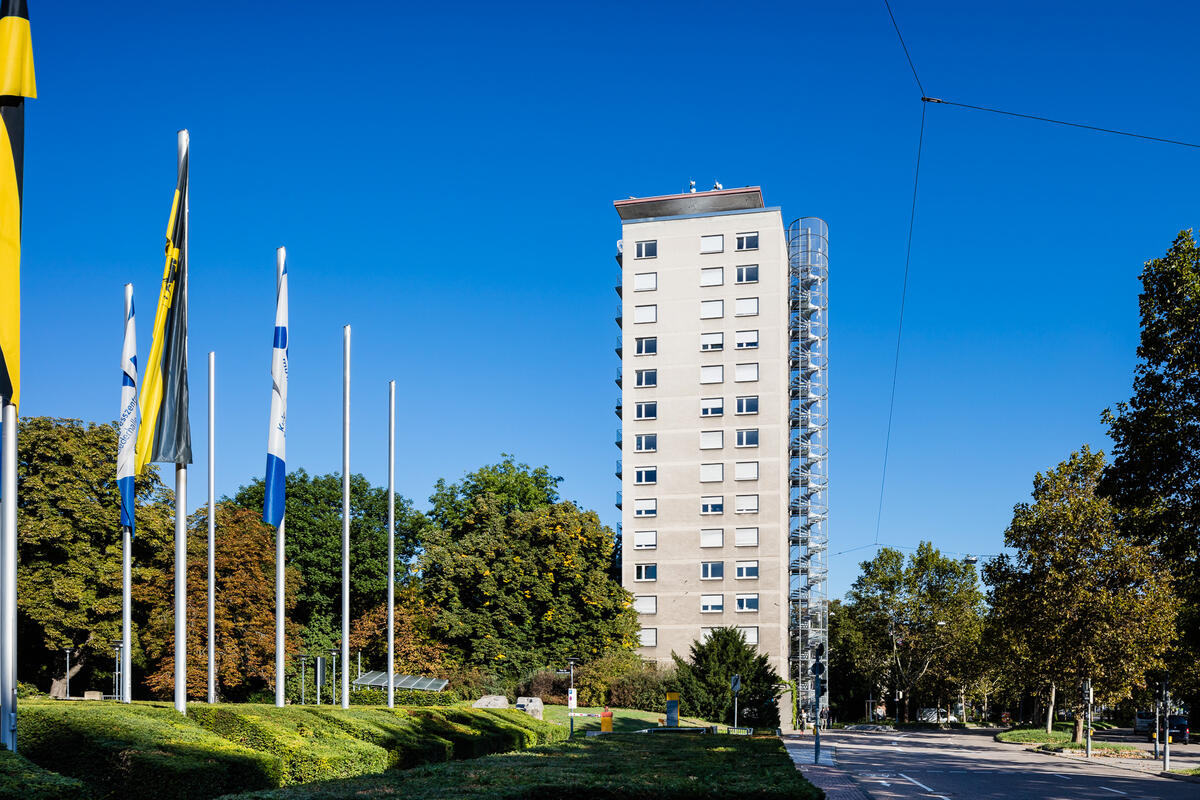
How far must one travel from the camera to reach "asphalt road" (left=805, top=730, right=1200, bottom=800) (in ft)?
85.1

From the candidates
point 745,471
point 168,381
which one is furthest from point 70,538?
point 745,471

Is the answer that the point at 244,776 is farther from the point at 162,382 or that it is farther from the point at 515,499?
the point at 515,499

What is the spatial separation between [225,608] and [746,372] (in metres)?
37.0

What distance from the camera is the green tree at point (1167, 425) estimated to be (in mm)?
24453

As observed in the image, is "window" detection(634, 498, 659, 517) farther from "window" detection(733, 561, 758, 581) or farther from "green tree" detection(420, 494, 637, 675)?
"green tree" detection(420, 494, 637, 675)

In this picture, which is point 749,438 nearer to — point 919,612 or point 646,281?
point 646,281

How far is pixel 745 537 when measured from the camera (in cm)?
7106

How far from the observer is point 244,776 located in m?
14.9

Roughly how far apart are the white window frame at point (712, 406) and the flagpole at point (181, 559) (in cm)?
5476

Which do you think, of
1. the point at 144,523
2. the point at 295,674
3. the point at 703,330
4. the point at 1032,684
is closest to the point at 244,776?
the point at 144,523

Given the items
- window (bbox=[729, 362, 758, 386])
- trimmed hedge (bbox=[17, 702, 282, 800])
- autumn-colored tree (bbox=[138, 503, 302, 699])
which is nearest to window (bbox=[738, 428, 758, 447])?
window (bbox=[729, 362, 758, 386])

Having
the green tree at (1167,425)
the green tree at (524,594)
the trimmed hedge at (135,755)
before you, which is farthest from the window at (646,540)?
the trimmed hedge at (135,755)

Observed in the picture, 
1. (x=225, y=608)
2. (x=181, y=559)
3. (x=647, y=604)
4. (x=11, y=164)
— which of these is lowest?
(x=647, y=604)

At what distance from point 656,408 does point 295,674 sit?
2951cm
